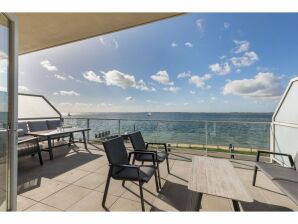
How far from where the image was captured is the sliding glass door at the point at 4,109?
1.80 metres

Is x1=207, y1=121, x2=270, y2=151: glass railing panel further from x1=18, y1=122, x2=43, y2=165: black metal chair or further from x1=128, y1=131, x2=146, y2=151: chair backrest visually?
x1=18, y1=122, x2=43, y2=165: black metal chair

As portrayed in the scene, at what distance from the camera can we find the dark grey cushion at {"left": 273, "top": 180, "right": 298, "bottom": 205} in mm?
1753

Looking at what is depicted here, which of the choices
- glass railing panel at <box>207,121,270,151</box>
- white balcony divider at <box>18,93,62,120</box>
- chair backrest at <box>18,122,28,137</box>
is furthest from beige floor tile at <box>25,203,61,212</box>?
white balcony divider at <box>18,93,62,120</box>

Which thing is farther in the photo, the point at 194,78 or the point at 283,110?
the point at 194,78

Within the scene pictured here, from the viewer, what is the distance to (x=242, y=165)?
151 inches

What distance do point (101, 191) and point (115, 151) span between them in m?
0.73

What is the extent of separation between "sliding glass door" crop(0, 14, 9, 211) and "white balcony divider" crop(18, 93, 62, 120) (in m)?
4.17

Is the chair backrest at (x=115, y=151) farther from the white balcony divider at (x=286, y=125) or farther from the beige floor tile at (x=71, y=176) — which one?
the white balcony divider at (x=286, y=125)

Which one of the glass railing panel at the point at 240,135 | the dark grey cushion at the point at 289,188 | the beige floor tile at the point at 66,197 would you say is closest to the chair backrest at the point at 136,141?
the beige floor tile at the point at 66,197

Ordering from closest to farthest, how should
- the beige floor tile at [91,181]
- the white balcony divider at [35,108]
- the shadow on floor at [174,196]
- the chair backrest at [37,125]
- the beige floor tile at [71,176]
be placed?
the shadow on floor at [174,196], the beige floor tile at [91,181], the beige floor tile at [71,176], the chair backrest at [37,125], the white balcony divider at [35,108]

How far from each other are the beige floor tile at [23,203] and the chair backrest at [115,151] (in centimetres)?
121
